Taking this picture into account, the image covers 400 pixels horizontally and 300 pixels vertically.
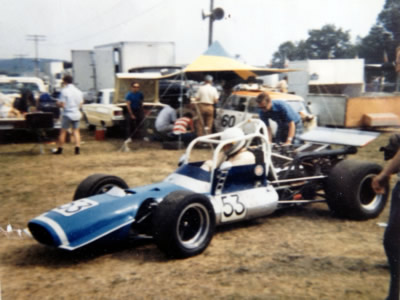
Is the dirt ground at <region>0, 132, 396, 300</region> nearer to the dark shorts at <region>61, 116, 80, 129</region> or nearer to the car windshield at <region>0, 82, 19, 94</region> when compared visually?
the dark shorts at <region>61, 116, 80, 129</region>

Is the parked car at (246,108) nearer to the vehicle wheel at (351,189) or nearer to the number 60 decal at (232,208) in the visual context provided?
the vehicle wheel at (351,189)

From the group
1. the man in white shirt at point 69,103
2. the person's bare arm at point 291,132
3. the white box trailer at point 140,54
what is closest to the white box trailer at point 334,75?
the white box trailer at point 140,54

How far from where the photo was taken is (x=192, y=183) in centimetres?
467

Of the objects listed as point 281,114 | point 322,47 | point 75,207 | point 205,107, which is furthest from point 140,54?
point 75,207

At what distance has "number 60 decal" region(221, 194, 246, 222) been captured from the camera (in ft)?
15.1

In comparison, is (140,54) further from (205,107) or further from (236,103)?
(236,103)

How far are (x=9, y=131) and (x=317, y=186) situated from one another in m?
8.31

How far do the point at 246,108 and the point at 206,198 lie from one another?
661 cm

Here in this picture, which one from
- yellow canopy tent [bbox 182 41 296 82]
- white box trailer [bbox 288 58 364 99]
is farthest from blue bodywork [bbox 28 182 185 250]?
white box trailer [bbox 288 58 364 99]

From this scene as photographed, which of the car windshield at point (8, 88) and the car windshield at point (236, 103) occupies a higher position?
the car windshield at point (8, 88)

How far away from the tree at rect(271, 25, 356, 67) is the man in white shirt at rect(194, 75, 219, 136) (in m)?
7.81

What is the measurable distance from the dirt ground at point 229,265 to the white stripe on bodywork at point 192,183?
57cm

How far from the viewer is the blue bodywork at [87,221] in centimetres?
375

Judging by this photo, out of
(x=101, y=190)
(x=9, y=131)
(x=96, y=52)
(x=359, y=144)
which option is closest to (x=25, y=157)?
(x=9, y=131)
